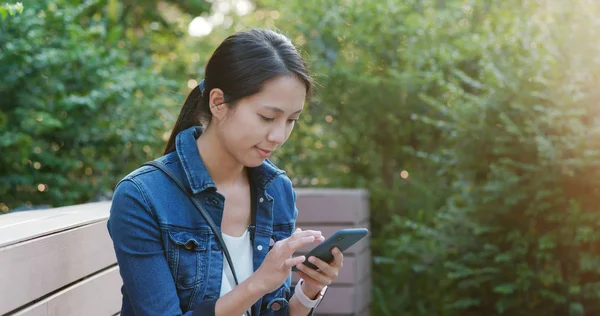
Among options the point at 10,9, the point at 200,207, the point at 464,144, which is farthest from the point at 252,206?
the point at 464,144

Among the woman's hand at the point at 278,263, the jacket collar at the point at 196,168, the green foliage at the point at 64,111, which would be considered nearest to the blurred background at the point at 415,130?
the green foliage at the point at 64,111

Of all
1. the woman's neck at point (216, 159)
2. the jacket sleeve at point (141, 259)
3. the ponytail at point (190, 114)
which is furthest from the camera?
the ponytail at point (190, 114)

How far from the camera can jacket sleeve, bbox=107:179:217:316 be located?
75.5 inches

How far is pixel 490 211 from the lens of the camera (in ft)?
15.4

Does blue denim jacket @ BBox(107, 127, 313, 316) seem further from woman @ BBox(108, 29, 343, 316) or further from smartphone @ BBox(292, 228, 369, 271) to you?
smartphone @ BBox(292, 228, 369, 271)

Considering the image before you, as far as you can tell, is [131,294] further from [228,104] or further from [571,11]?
[571,11]

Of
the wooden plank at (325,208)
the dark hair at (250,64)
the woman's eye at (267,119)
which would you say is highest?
the dark hair at (250,64)

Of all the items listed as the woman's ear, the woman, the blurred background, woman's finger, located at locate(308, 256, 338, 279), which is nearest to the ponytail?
the woman

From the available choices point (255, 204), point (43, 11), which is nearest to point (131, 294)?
point (255, 204)

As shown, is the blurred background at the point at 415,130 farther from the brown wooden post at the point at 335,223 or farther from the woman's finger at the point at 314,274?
the woman's finger at the point at 314,274

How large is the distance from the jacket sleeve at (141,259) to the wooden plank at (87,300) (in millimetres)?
212

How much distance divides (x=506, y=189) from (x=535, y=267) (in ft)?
1.64

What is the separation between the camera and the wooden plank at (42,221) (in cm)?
184

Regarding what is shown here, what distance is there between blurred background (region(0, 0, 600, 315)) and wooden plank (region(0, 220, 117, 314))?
4.23ft
